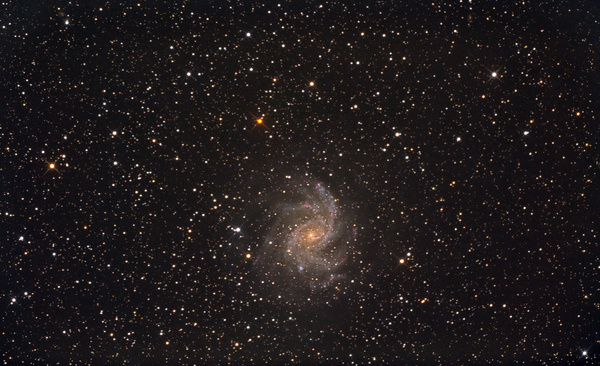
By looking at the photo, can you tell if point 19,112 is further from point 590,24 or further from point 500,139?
point 590,24

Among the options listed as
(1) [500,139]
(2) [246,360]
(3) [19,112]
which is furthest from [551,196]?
(3) [19,112]

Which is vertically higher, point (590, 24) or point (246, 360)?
point (590, 24)

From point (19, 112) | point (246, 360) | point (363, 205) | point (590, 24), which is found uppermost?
point (19, 112)
